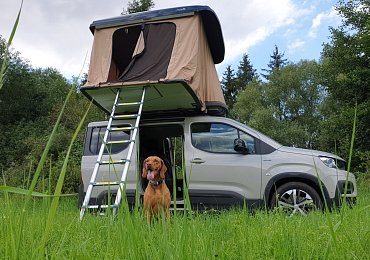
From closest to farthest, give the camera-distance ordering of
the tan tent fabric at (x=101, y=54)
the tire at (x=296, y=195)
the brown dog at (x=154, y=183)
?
the brown dog at (x=154, y=183)
the tire at (x=296, y=195)
the tan tent fabric at (x=101, y=54)

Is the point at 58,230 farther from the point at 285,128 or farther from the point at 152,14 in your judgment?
the point at 285,128

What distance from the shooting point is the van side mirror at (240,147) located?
5.95 m

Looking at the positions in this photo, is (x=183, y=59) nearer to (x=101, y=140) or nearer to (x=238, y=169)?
(x=101, y=140)

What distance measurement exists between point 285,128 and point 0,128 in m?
26.9

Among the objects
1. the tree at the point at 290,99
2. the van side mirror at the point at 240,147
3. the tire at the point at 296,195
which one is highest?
the tree at the point at 290,99

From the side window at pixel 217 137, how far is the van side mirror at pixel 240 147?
0.32ft

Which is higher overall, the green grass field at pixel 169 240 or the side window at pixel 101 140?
the side window at pixel 101 140

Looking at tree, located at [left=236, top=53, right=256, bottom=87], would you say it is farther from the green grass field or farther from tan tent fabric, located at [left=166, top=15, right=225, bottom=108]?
the green grass field

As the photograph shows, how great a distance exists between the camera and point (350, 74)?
63.7 ft

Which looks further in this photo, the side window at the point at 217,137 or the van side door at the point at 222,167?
the side window at the point at 217,137

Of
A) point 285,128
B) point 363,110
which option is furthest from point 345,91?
point 285,128

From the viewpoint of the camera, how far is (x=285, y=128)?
4056 centimetres

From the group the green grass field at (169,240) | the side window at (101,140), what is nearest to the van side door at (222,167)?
the side window at (101,140)

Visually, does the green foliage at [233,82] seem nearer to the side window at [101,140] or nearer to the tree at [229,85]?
the tree at [229,85]
